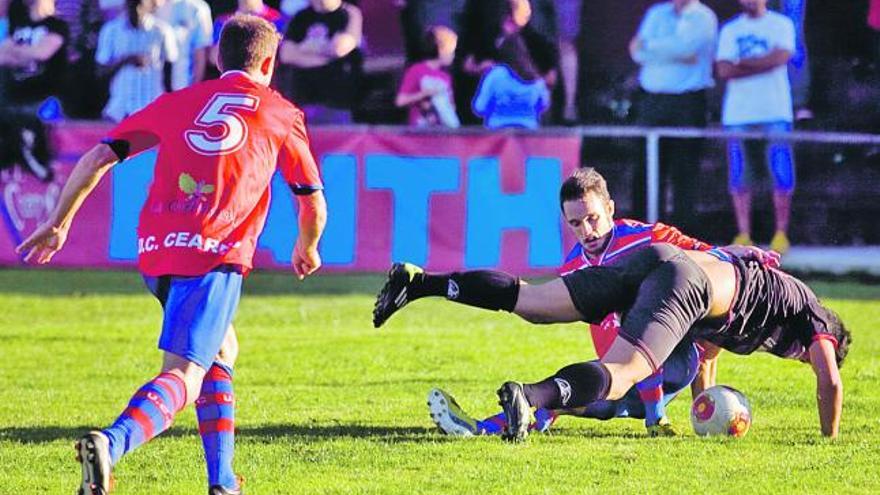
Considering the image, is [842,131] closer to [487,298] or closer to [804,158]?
[804,158]

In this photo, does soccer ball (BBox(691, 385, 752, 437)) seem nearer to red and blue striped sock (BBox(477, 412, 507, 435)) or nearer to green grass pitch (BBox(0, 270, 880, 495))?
green grass pitch (BBox(0, 270, 880, 495))

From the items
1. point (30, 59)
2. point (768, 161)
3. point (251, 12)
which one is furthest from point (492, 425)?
point (30, 59)

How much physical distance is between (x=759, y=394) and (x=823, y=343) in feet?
6.27

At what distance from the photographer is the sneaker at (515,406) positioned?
7137 millimetres

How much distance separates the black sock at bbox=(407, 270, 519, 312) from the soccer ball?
46.1 inches

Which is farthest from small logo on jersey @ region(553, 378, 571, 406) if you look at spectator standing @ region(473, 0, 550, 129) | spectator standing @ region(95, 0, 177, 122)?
spectator standing @ region(95, 0, 177, 122)

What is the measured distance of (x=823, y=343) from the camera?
8.74 meters

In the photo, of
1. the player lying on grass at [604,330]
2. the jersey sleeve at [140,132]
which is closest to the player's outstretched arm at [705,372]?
the player lying on grass at [604,330]

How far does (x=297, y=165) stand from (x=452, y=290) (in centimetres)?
155

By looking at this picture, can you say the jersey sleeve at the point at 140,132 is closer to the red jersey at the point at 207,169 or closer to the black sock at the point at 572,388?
the red jersey at the point at 207,169

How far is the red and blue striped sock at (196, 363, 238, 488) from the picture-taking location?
6.86 meters

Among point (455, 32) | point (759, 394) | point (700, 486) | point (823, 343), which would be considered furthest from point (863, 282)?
point (700, 486)

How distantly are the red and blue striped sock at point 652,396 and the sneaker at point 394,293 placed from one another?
147 centimetres

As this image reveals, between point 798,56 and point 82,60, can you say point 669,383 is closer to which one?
point 798,56
